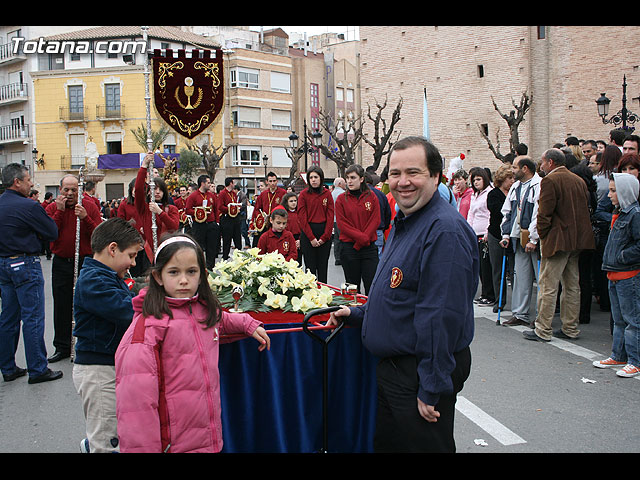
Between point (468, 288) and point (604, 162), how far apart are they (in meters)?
6.15

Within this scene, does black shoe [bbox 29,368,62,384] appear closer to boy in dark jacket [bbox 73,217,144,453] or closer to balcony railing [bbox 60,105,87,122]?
boy in dark jacket [bbox 73,217,144,453]

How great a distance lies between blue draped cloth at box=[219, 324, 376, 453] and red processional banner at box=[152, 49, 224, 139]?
4290 mm

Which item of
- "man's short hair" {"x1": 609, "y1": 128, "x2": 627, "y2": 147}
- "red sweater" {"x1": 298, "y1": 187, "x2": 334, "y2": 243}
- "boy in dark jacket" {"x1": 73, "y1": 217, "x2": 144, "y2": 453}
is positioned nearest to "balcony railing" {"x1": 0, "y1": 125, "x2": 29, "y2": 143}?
"red sweater" {"x1": 298, "y1": 187, "x2": 334, "y2": 243}

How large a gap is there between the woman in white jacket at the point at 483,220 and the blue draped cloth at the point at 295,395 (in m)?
6.21

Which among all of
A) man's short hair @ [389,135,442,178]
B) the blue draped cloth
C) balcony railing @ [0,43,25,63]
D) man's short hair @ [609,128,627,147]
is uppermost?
balcony railing @ [0,43,25,63]

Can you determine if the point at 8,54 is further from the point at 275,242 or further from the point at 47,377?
the point at 47,377

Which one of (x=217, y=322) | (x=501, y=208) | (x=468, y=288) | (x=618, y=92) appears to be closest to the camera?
(x=468, y=288)

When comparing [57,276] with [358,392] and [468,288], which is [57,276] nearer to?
[358,392]

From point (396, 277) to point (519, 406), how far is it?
2907 mm

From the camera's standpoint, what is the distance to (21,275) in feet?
19.6

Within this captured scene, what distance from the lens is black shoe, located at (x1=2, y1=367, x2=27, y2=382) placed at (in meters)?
6.09

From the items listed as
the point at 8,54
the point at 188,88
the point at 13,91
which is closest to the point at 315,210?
the point at 188,88
